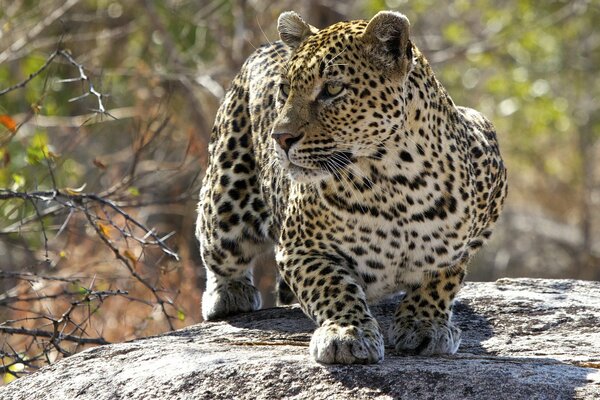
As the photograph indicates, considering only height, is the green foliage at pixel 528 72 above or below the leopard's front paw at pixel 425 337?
above

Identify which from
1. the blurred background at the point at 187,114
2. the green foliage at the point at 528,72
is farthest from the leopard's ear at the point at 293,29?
the green foliage at the point at 528,72

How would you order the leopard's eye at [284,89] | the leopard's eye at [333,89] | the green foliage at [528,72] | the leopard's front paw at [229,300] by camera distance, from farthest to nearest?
1. the green foliage at [528,72]
2. the leopard's front paw at [229,300]
3. the leopard's eye at [284,89]
4. the leopard's eye at [333,89]

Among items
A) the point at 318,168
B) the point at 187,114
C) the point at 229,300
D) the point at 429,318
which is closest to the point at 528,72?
the point at 187,114

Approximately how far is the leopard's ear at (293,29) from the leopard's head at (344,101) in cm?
56

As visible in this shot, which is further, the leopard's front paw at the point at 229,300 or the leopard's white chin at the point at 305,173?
the leopard's front paw at the point at 229,300

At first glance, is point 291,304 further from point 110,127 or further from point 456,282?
point 110,127

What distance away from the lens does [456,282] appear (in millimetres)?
7340

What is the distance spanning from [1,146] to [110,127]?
1008cm

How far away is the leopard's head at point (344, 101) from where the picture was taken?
657cm

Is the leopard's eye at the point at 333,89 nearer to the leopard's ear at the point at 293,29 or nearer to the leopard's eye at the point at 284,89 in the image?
the leopard's eye at the point at 284,89

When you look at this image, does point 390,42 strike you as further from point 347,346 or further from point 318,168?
point 347,346

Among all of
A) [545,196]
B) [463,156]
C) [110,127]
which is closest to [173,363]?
[463,156]

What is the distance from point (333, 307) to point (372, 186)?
28.4 inches

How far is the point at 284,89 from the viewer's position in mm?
6895
